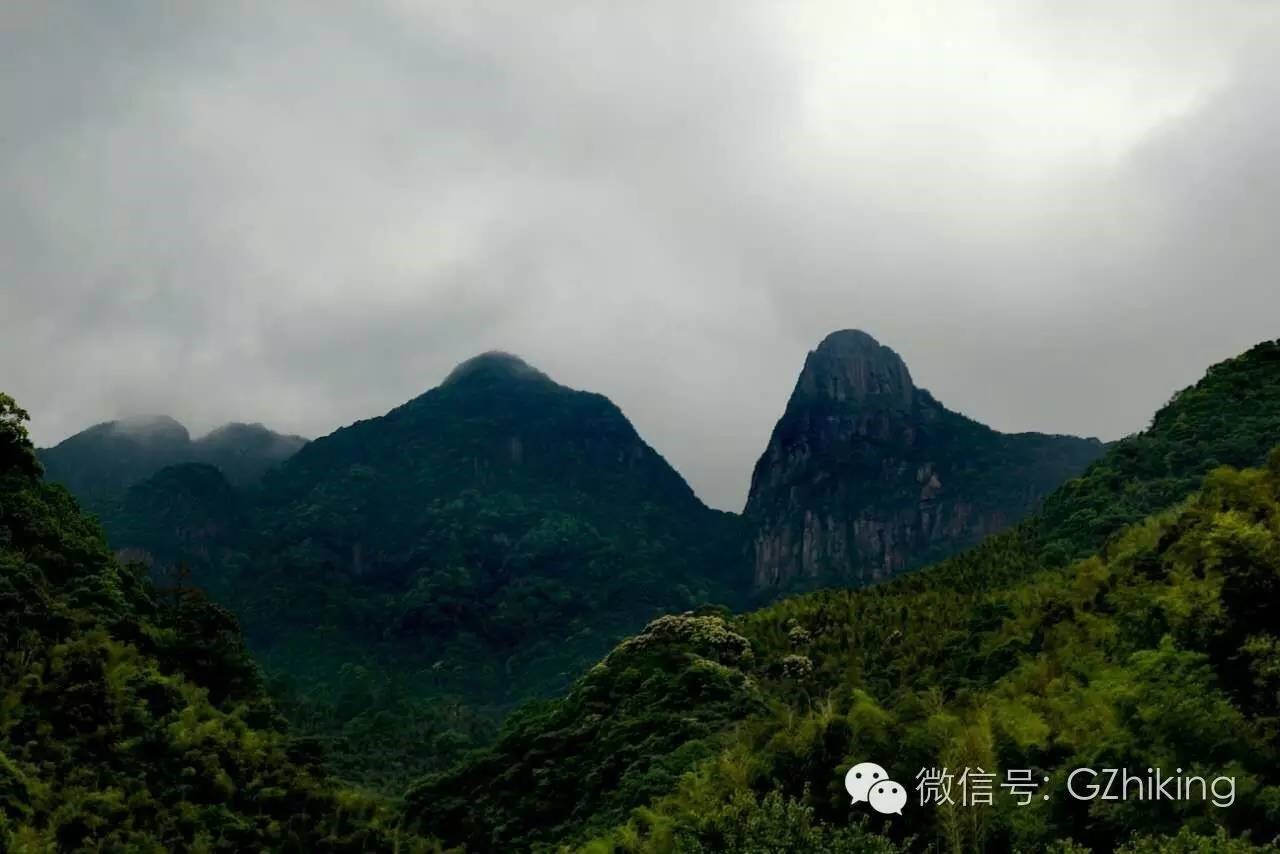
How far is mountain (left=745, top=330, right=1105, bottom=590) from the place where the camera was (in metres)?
174

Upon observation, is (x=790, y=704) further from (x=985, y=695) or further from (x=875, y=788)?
(x=875, y=788)

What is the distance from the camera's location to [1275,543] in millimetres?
20484

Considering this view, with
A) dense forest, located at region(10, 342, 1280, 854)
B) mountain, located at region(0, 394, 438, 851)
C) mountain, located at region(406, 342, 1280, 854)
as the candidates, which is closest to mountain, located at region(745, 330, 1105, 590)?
dense forest, located at region(10, 342, 1280, 854)

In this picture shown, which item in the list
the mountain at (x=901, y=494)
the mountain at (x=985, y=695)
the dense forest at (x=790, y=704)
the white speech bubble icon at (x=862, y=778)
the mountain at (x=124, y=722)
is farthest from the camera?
the mountain at (x=901, y=494)

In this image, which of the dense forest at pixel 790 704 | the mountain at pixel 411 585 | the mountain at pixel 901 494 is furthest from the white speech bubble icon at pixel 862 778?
the mountain at pixel 901 494

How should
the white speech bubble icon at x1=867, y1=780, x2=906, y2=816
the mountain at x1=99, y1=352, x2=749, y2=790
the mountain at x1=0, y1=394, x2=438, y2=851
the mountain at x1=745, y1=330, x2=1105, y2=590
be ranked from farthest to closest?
the mountain at x1=745, y1=330, x2=1105, y2=590 < the mountain at x1=99, y1=352, x2=749, y2=790 < the mountain at x1=0, y1=394, x2=438, y2=851 < the white speech bubble icon at x1=867, y1=780, x2=906, y2=816

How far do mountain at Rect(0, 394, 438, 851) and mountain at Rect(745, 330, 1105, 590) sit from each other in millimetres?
138918

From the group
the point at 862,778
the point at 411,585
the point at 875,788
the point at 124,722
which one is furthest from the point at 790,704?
the point at 411,585

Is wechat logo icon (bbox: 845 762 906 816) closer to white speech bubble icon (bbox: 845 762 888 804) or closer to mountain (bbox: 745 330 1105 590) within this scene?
white speech bubble icon (bbox: 845 762 888 804)

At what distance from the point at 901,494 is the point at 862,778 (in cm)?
16991

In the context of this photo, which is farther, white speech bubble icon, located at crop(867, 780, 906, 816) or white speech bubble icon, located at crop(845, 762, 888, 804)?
white speech bubble icon, located at crop(845, 762, 888, 804)

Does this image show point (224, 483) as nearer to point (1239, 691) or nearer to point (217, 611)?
point (217, 611)

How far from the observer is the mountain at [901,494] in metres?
174

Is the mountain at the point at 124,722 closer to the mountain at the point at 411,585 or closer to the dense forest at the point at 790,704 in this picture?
the dense forest at the point at 790,704
